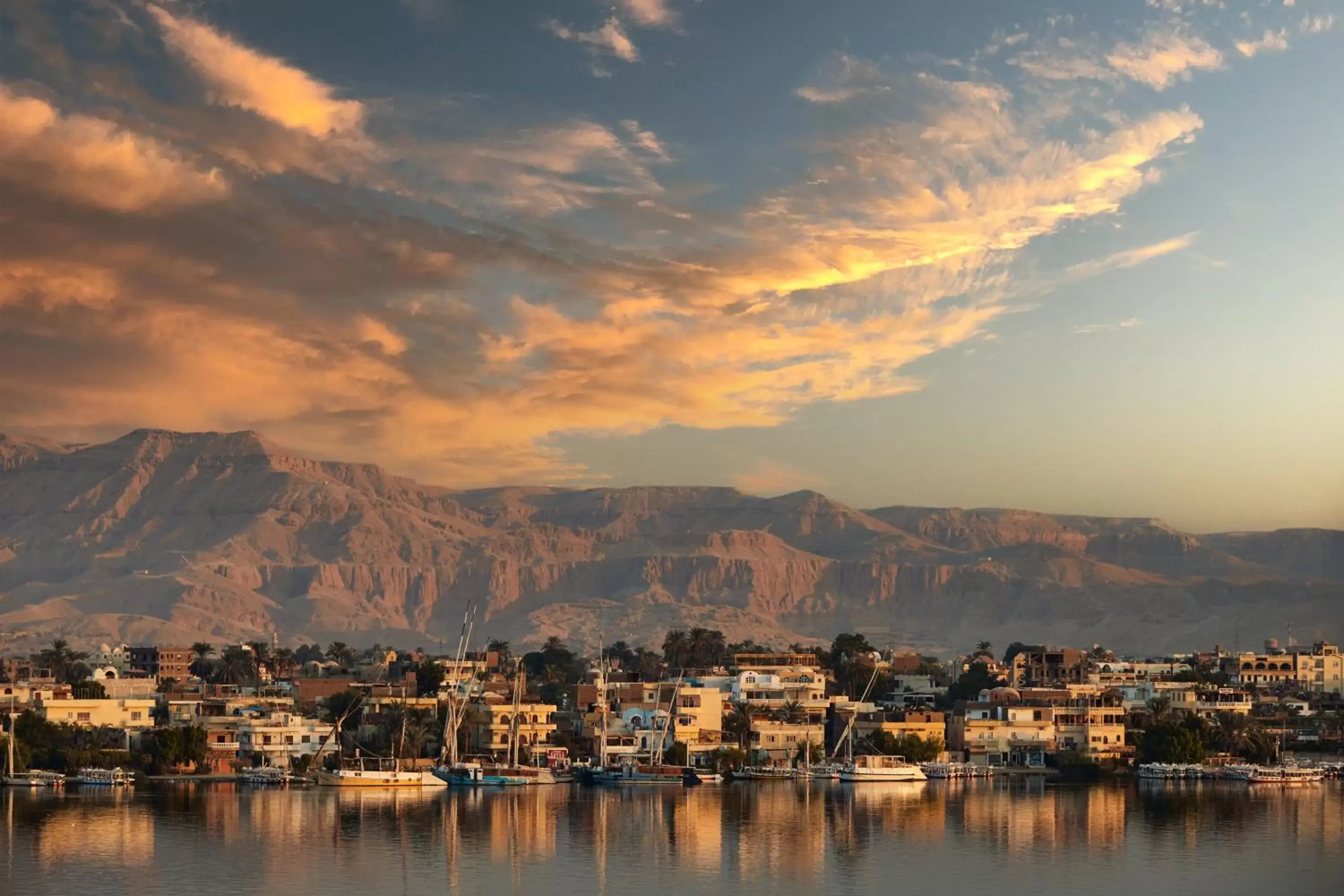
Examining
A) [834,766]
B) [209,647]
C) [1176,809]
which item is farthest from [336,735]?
[209,647]

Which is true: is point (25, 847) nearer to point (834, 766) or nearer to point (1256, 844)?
point (1256, 844)

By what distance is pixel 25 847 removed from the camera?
71125 mm

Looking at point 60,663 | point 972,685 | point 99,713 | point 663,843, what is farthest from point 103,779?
point 972,685

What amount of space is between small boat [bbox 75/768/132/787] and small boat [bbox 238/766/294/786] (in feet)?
21.9

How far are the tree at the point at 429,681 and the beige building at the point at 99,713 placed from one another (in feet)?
64.6

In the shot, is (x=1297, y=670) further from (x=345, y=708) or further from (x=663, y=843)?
(x=663, y=843)

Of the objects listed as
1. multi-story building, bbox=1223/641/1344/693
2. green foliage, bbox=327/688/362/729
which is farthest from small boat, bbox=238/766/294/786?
multi-story building, bbox=1223/641/1344/693

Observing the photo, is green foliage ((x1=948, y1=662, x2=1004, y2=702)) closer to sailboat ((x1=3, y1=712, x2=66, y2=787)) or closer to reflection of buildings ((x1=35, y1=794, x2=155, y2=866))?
sailboat ((x1=3, y1=712, x2=66, y2=787))

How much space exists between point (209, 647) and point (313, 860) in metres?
132

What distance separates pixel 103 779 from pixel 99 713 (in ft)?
41.4

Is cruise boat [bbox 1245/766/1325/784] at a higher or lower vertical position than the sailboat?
lower

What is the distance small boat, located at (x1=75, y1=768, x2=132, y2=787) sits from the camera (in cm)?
10275

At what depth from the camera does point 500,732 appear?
11775 cm

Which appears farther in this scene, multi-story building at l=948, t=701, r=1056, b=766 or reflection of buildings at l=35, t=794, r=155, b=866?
multi-story building at l=948, t=701, r=1056, b=766
